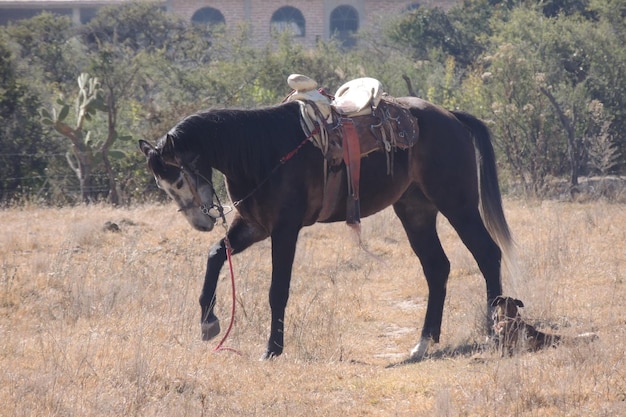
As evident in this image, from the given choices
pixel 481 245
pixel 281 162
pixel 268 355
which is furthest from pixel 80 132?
pixel 268 355

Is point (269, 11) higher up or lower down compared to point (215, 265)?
higher up

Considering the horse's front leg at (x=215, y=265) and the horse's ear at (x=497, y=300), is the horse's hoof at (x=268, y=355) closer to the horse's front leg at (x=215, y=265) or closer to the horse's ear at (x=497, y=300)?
the horse's front leg at (x=215, y=265)

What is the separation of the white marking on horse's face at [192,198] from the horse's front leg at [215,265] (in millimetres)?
319

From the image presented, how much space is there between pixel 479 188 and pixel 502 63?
11.7m

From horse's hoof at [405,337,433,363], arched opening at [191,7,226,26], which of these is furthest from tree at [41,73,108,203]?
arched opening at [191,7,226,26]

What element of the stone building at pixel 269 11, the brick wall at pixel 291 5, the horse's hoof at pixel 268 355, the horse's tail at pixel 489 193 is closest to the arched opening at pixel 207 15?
the stone building at pixel 269 11

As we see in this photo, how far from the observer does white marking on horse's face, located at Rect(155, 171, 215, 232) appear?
674cm

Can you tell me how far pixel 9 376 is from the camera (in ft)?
18.3

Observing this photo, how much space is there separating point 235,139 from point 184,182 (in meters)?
0.47

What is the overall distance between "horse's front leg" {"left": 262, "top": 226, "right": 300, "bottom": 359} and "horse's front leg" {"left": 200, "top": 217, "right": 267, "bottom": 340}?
0.37 m

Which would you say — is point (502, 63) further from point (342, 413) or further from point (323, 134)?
point (342, 413)

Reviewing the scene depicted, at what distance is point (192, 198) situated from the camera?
6.78 meters

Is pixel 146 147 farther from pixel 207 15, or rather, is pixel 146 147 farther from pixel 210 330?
pixel 207 15

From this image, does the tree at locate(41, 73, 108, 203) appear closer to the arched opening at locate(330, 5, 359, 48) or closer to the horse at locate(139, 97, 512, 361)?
the horse at locate(139, 97, 512, 361)
